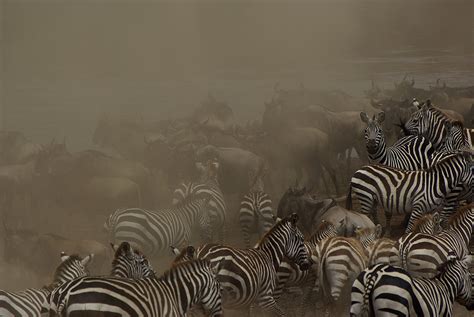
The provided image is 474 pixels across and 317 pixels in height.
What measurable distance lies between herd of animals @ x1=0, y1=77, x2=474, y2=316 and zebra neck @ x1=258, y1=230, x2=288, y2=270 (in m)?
0.01

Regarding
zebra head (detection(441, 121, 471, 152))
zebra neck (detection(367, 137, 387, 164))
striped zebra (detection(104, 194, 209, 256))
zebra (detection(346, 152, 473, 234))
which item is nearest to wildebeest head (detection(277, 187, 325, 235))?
zebra (detection(346, 152, 473, 234))

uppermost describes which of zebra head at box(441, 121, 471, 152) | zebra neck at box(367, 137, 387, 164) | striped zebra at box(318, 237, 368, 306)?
zebra head at box(441, 121, 471, 152)

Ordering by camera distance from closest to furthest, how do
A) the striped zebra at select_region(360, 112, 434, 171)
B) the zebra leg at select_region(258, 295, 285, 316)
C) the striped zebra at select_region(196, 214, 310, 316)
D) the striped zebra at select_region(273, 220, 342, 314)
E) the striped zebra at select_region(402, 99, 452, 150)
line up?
the striped zebra at select_region(196, 214, 310, 316), the zebra leg at select_region(258, 295, 285, 316), the striped zebra at select_region(273, 220, 342, 314), the striped zebra at select_region(360, 112, 434, 171), the striped zebra at select_region(402, 99, 452, 150)

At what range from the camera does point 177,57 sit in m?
19.3

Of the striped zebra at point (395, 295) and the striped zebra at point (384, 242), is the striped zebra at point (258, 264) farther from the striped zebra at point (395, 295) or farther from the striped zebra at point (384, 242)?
the striped zebra at point (395, 295)

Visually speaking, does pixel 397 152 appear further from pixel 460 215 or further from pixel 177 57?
pixel 177 57

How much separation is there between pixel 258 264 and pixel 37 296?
1.48 m

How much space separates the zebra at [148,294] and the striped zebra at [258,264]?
44cm

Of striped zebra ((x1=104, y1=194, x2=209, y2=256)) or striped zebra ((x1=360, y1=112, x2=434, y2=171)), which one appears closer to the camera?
striped zebra ((x1=104, y1=194, x2=209, y2=256))

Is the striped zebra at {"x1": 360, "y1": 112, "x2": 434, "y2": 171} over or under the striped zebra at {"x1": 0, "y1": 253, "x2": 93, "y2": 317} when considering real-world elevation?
over

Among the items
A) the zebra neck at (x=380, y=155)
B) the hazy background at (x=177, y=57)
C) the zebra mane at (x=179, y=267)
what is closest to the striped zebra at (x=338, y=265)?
the zebra mane at (x=179, y=267)

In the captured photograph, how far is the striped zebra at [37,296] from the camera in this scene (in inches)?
225

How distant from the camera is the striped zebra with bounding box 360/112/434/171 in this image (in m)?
9.96

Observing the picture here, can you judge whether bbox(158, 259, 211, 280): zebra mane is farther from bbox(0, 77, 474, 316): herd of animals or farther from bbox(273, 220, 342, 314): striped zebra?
bbox(273, 220, 342, 314): striped zebra
